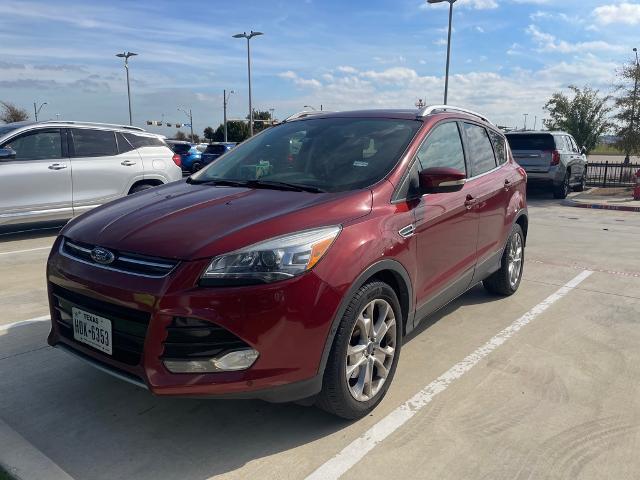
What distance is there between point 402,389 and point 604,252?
226 inches

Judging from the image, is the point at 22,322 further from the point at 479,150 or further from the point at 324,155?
the point at 479,150

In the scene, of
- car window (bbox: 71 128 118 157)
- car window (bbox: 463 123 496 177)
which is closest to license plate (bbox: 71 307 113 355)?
car window (bbox: 463 123 496 177)

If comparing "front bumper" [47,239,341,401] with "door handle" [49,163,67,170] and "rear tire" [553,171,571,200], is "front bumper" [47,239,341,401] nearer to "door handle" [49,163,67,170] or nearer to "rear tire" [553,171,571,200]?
"door handle" [49,163,67,170]

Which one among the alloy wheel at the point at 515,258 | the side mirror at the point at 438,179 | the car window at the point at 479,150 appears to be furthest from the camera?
the alloy wheel at the point at 515,258

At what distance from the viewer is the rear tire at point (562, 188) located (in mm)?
15328

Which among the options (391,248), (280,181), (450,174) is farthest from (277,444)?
(450,174)

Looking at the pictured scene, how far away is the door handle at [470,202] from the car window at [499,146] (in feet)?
3.61

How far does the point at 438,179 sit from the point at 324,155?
0.82 metres

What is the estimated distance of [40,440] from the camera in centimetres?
288

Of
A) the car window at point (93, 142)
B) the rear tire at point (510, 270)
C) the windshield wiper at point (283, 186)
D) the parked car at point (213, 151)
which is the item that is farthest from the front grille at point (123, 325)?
the parked car at point (213, 151)

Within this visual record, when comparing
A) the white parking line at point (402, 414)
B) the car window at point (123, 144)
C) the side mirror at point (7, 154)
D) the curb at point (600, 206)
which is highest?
the car window at point (123, 144)

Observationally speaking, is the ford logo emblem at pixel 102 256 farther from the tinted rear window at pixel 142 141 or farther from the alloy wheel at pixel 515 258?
the tinted rear window at pixel 142 141

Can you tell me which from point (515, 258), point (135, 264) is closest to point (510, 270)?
point (515, 258)

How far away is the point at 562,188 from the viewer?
15.4m
